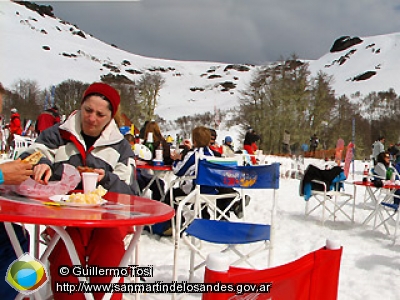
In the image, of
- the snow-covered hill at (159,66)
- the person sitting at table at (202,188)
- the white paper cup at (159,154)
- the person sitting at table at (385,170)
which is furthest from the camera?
the snow-covered hill at (159,66)

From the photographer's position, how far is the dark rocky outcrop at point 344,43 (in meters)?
94.9

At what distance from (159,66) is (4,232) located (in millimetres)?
93922

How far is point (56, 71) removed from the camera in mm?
62594

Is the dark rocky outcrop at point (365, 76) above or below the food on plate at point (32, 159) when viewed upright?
above

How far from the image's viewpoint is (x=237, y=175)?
2562 millimetres

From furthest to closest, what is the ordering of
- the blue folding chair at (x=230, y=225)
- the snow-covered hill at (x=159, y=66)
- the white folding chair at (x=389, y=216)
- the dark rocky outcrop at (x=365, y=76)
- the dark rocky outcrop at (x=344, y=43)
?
the dark rocky outcrop at (x=344, y=43)
the dark rocky outcrop at (x=365, y=76)
the snow-covered hill at (x=159, y=66)
the white folding chair at (x=389, y=216)
the blue folding chair at (x=230, y=225)

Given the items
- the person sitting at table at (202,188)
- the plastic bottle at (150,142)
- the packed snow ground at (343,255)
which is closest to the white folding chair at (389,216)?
the packed snow ground at (343,255)

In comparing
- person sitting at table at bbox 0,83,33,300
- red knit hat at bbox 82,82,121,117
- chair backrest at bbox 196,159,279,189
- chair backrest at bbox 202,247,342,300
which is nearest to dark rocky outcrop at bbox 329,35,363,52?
chair backrest at bbox 196,159,279,189

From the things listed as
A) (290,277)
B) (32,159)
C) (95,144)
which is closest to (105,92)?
(95,144)

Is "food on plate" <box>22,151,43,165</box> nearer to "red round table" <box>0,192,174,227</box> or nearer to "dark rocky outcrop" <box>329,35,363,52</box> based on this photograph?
"red round table" <box>0,192,174,227</box>

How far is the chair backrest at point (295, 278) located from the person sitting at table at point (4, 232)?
0.91 m
